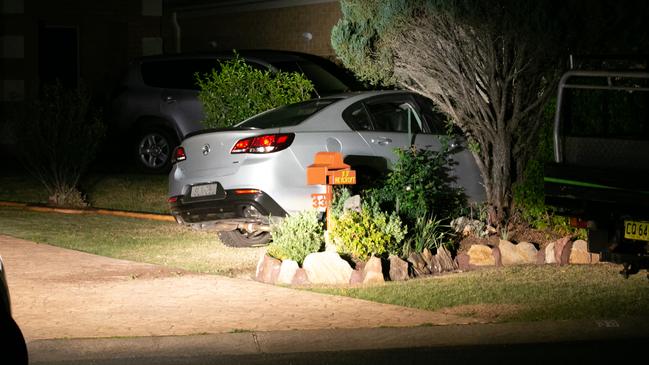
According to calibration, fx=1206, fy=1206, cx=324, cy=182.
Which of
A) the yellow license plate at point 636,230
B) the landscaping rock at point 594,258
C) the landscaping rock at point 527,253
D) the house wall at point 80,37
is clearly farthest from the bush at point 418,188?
the house wall at point 80,37

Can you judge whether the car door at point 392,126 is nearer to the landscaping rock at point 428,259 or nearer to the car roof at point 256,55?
the landscaping rock at point 428,259

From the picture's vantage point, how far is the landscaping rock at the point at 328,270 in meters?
10.8

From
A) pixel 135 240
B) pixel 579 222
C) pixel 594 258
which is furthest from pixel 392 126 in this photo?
pixel 579 222

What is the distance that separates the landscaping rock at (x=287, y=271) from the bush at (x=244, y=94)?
13.6 feet

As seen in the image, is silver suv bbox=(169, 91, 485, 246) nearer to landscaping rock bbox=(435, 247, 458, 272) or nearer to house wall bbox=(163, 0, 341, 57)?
landscaping rock bbox=(435, 247, 458, 272)

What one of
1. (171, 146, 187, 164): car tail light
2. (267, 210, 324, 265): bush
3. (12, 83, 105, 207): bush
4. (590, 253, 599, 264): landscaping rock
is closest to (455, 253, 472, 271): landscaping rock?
(590, 253, 599, 264): landscaping rock

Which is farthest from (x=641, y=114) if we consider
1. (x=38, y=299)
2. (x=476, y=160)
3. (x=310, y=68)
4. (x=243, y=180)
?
(x=310, y=68)

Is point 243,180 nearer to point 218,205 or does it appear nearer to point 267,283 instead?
point 218,205

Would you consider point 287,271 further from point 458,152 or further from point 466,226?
point 458,152

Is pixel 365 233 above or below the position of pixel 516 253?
above

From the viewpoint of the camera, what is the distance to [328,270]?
10.8m

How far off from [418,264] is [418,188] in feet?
3.65

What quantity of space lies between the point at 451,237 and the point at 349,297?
7.33ft

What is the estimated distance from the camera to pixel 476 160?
505 inches
